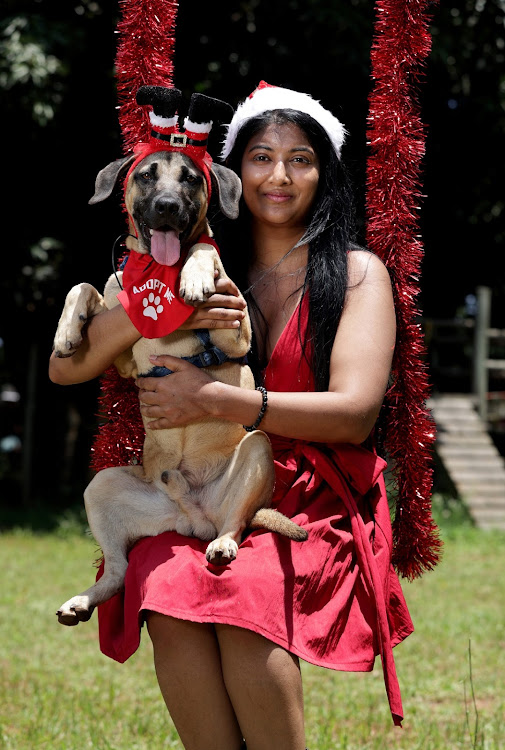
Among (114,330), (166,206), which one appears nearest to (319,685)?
(114,330)

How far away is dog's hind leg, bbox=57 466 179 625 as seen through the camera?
2.71 meters

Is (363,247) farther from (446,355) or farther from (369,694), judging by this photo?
(446,355)

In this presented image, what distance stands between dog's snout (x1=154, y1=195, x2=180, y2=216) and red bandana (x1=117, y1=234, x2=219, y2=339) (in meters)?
0.16

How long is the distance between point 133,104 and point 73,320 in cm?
86

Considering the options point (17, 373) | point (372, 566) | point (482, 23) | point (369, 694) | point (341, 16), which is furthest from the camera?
A: point (17, 373)

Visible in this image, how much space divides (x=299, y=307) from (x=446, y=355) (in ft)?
35.5

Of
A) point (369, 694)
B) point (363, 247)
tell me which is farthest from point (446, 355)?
point (363, 247)

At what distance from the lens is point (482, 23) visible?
976cm

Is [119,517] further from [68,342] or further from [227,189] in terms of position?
[227,189]

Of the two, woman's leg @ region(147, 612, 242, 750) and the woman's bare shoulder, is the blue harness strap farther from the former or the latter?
woman's leg @ region(147, 612, 242, 750)

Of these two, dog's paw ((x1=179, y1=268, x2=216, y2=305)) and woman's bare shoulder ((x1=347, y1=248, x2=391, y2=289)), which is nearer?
dog's paw ((x1=179, y1=268, x2=216, y2=305))

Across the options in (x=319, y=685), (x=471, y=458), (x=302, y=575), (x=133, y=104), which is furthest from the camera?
(x=471, y=458)

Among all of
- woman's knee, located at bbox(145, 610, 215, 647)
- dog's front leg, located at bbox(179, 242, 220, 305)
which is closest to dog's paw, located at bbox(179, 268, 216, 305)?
dog's front leg, located at bbox(179, 242, 220, 305)

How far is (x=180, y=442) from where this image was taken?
289 centimetres
